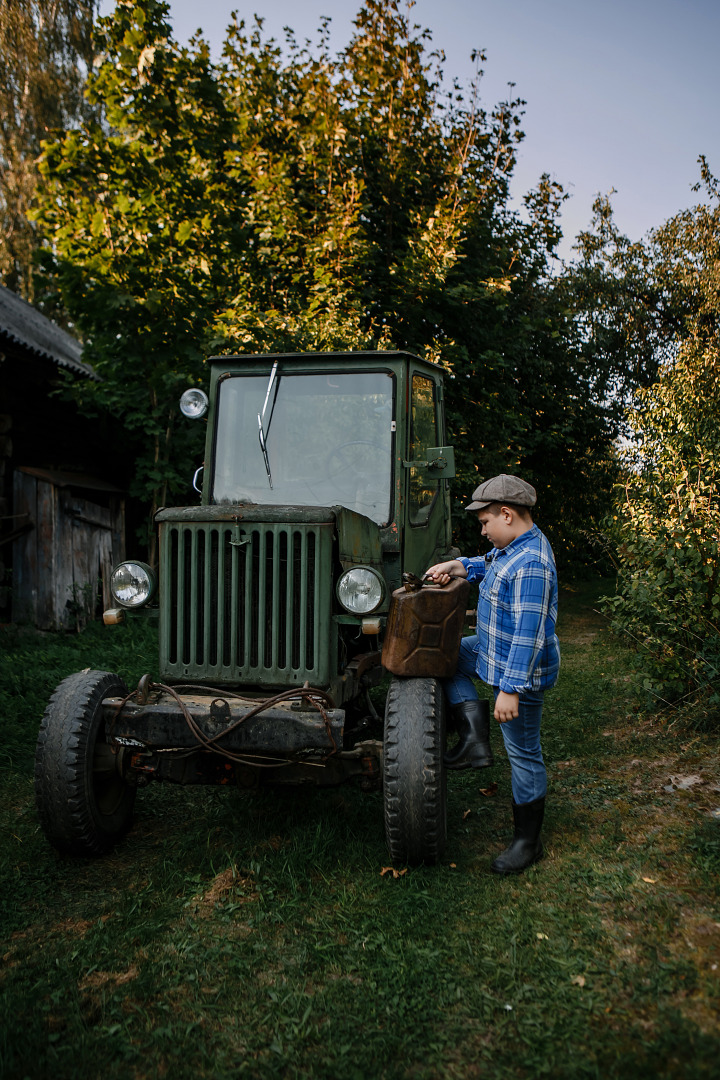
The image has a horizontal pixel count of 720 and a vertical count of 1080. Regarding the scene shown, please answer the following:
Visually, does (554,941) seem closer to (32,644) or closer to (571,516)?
(32,644)

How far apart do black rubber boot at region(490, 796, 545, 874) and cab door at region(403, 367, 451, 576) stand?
1.48 metres

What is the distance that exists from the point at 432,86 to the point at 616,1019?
1231 cm

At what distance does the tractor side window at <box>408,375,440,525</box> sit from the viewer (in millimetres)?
4461

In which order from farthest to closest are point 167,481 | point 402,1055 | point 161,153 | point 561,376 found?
1. point 561,376
2. point 167,481
3. point 161,153
4. point 402,1055

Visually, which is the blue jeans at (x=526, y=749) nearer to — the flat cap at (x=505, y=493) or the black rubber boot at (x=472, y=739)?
the black rubber boot at (x=472, y=739)

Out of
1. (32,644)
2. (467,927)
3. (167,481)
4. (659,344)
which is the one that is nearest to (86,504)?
(167,481)

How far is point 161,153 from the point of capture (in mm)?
8344

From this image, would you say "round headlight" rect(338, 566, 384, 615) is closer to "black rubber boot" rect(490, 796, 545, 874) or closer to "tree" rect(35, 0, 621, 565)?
"black rubber boot" rect(490, 796, 545, 874)

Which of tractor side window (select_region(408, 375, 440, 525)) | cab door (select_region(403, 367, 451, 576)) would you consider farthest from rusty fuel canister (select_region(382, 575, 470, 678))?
tractor side window (select_region(408, 375, 440, 525))

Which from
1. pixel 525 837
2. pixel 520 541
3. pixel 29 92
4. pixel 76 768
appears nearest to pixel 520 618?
pixel 520 541

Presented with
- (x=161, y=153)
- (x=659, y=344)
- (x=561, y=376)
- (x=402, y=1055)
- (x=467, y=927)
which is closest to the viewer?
(x=402, y=1055)

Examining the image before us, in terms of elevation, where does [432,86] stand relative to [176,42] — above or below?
above

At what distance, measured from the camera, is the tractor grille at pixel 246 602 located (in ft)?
11.4

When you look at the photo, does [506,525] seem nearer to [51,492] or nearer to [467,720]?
[467,720]
